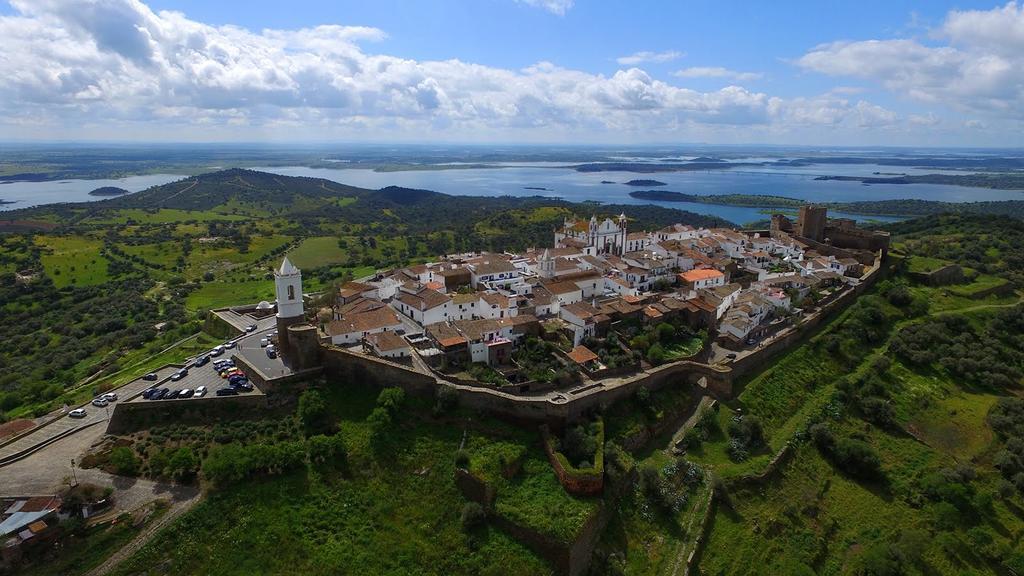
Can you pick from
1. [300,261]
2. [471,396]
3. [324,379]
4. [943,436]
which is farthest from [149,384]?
[300,261]

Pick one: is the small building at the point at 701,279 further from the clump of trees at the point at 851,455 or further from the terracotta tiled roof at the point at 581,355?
the clump of trees at the point at 851,455

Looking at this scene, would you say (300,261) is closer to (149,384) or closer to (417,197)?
(149,384)

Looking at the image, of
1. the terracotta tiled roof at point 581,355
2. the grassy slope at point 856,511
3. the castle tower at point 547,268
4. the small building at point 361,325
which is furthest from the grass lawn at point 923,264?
the small building at point 361,325

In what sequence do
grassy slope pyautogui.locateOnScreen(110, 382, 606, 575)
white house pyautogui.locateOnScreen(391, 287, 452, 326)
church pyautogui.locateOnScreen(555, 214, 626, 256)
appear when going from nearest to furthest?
grassy slope pyautogui.locateOnScreen(110, 382, 606, 575) < white house pyautogui.locateOnScreen(391, 287, 452, 326) < church pyautogui.locateOnScreen(555, 214, 626, 256)

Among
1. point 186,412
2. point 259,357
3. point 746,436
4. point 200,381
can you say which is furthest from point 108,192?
point 746,436

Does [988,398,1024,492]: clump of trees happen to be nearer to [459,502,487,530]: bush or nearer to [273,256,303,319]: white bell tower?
[459,502,487,530]: bush

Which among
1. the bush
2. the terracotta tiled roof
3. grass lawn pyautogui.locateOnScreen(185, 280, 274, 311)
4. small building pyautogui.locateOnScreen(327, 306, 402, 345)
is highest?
small building pyautogui.locateOnScreen(327, 306, 402, 345)

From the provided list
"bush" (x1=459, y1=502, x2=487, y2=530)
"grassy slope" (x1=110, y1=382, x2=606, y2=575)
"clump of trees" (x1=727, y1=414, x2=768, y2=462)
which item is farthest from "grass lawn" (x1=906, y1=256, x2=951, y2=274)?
"bush" (x1=459, y1=502, x2=487, y2=530)
